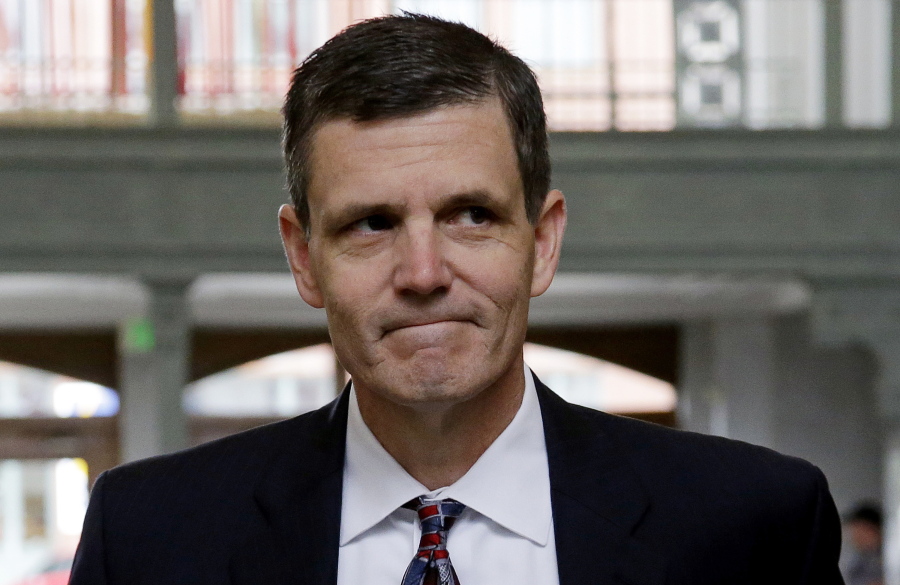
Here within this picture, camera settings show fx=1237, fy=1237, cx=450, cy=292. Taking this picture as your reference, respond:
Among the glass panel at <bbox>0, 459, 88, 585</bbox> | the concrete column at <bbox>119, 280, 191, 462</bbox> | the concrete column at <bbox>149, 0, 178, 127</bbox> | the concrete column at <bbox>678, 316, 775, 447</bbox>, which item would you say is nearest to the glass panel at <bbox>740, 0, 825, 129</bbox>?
the concrete column at <bbox>678, 316, 775, 447</bbox>

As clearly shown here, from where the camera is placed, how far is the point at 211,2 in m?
8.53

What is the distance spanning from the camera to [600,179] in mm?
7609

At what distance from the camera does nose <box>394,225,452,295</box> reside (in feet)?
5.41

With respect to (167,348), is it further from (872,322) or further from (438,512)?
(438,512)

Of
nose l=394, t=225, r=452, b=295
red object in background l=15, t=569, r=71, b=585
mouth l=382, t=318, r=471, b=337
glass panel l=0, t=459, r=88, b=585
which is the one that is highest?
nose l=394, t=225, r=452, b=295

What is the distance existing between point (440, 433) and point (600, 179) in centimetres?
596

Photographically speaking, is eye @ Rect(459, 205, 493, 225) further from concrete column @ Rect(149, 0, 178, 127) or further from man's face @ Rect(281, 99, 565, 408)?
concrete column @ Rect(149, 0, 178, 127)

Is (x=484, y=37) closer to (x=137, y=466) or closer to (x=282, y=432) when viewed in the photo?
(x=282, y=432)

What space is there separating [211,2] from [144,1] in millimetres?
453

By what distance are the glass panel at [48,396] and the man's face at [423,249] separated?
10.7 meters

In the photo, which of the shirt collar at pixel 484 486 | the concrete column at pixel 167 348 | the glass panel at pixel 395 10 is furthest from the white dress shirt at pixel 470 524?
the glass panel at pixel 395 10

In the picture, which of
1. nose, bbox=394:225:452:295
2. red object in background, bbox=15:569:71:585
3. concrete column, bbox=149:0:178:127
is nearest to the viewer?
nose, bbox=394:225:452:295

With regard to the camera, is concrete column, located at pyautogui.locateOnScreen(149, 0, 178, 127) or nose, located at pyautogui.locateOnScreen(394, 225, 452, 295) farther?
concrete column, located at pyautogui.locateOnScreen(149, 0, 178, 127)

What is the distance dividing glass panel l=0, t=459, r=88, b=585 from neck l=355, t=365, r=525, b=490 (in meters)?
10.7
